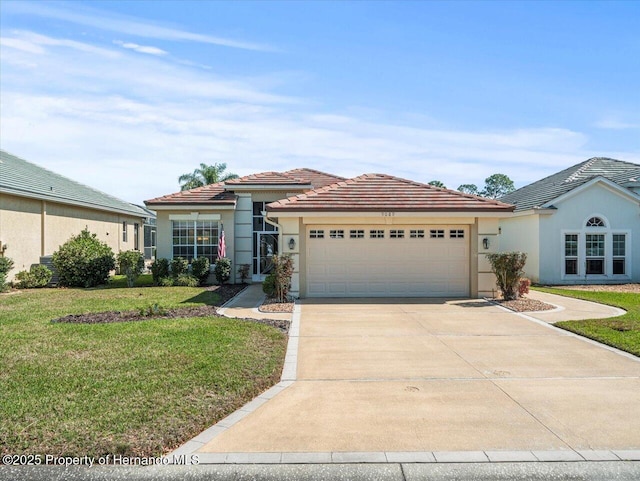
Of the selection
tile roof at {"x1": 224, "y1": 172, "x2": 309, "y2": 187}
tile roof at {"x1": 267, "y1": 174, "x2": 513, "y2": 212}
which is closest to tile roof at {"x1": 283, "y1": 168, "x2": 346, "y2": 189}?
tile roof at {"x1": 224, "y1": 172, "x2": 309, "y2": 187}

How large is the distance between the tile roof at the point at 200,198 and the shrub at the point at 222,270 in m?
2.37

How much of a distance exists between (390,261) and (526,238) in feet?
29.6

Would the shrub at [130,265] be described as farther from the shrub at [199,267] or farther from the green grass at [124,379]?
the green grass at [124,379]

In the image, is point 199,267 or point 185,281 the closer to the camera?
point 185,281

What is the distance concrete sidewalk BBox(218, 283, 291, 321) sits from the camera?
38.6 feet

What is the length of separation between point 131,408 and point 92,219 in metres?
22.3

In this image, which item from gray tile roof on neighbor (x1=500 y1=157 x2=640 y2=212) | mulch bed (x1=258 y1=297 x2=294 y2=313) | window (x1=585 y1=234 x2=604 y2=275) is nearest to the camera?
mulch bed (x1=258 y1=297 x2=294 y2=313)

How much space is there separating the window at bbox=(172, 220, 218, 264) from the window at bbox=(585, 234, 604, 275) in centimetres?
1569

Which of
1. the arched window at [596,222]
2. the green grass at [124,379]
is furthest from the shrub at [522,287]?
the green grass at [124,379]

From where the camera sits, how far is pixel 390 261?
1515cm

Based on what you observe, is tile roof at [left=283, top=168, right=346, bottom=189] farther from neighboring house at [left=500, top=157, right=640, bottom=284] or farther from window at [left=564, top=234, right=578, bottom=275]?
window at [left=564, top=234, right=578, bottom=275]

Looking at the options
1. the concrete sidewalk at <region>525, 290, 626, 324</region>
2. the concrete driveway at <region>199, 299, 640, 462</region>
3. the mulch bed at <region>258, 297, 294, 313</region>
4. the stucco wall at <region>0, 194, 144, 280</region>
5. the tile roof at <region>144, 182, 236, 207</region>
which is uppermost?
the tile roof at <region>144, 182, 236, 207</region>

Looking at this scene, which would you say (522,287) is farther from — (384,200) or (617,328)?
(384,200)

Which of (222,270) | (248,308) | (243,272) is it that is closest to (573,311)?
(248,308)
